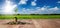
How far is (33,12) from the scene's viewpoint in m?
1.54

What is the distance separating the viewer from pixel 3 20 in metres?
1.54

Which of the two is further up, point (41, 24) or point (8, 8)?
point (8, 8)

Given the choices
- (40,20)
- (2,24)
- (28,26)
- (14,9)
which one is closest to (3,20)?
(2,24)

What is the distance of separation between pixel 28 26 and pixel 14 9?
30 centimetres

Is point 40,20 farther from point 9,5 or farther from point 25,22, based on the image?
point 9,5

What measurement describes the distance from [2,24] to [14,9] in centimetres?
26

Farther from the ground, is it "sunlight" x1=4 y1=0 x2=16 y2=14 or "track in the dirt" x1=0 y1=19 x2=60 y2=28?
"sunlight" x1=4 y1=0 x2=16 y2=14

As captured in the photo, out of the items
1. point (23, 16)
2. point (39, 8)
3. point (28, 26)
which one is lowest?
point (28, 26)

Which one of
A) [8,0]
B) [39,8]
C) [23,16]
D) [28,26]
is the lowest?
[28,26]

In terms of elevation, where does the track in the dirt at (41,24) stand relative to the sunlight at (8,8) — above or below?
below

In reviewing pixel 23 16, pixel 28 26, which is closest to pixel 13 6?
pixel 23 16

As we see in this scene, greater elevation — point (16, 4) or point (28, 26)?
point (16, 4)

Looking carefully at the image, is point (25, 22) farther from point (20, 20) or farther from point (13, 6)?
A: point (13, 6)

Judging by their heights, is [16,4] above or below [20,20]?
above
